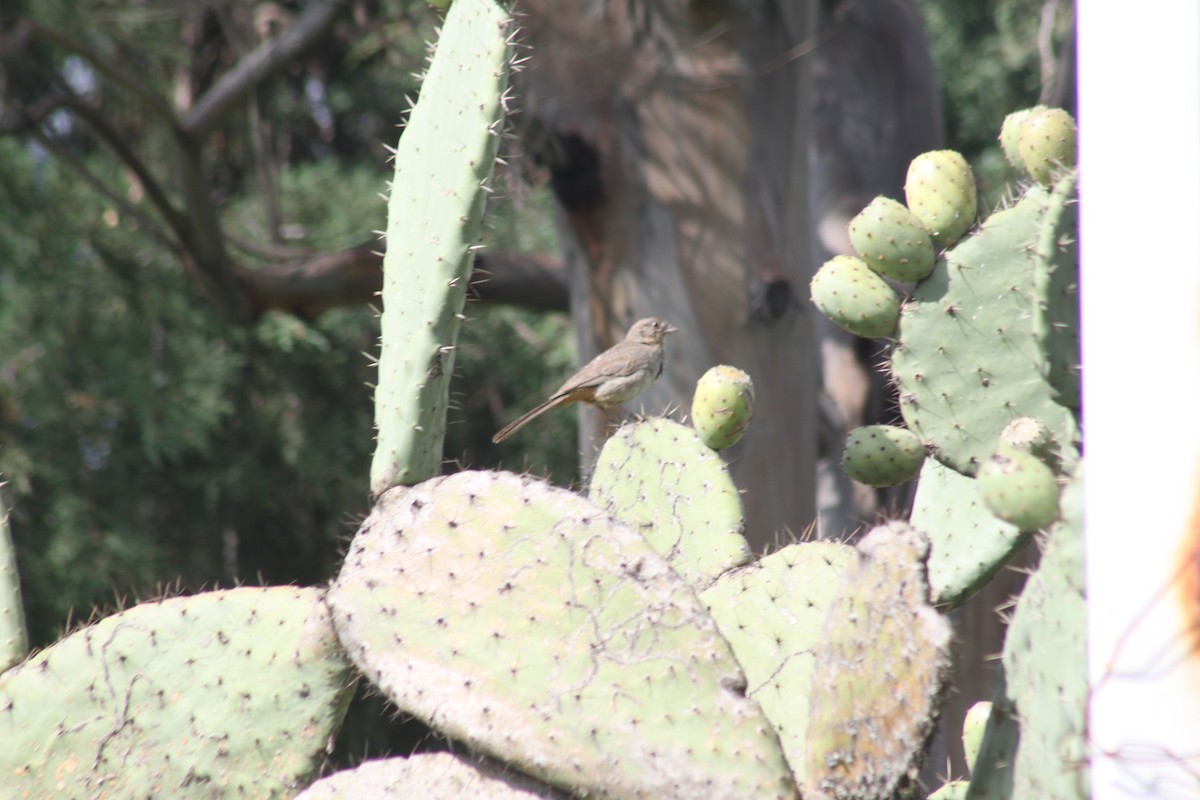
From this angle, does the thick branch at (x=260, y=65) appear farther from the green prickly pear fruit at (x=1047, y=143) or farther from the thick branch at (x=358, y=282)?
the green prickly pear fruit at (x=1047, y=143)

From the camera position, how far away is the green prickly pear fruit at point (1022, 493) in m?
1.25

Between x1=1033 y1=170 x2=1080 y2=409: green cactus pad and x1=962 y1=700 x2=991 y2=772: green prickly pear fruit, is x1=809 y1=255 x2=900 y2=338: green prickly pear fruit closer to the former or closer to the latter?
x1=1033 y1=170 x2=1080 y2=409: green cactus pad

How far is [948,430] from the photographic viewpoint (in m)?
1.84

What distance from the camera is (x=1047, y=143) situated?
1754mm

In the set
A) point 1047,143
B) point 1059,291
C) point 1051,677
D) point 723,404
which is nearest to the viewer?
point 1051,677

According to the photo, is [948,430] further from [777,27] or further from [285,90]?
[285,90]

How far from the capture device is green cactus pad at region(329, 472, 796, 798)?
4.89 feet

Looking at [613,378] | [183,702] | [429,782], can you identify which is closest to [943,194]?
[429,782]

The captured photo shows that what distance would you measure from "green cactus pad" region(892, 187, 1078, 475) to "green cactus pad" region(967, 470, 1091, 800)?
20.9 inches

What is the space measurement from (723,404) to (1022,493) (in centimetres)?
80

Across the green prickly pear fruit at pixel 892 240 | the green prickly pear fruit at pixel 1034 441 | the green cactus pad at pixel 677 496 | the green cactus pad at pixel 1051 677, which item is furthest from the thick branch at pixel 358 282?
the green cactus pad at pixel 1051 677

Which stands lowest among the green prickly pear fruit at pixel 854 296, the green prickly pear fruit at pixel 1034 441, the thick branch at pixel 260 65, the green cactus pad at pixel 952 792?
the green cactus pad at pixel 952 792

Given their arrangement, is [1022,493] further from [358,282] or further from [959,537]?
[358,282]

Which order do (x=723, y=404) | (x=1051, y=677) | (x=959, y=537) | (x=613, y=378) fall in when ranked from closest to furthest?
(x=1051, y=677) → (x=959, y=537) → (x=723, y=404) → (x=613, y=378)
